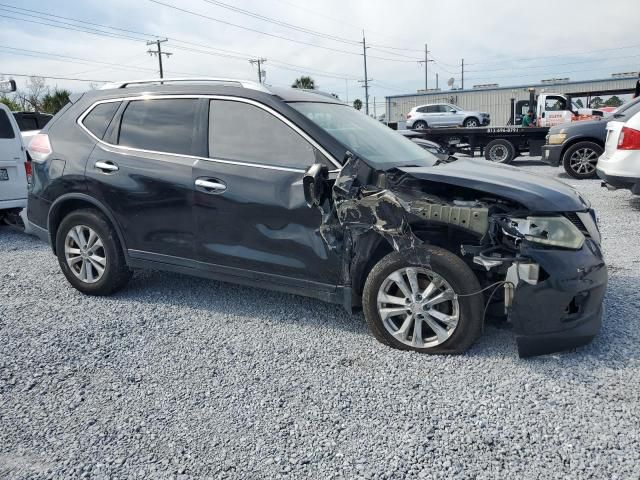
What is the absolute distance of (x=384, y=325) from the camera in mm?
3322

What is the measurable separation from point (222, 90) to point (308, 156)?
939 millimetres

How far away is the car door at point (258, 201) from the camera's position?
346 cm

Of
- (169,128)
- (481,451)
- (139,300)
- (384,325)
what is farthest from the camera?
(139,300)

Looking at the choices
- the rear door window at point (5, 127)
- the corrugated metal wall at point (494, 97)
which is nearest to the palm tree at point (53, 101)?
the corrugated metal wall at point (494, 97)

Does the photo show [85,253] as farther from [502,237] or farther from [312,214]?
[502,237]

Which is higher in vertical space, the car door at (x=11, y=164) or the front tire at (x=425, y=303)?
the car door at (x=11, y=164)

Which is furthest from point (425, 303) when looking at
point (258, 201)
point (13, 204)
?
point (13, 204)

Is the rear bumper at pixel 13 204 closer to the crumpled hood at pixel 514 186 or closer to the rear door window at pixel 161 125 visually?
the rear door window at pixel 161 125

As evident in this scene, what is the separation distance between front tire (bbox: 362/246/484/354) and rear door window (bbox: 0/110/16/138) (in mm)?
6377

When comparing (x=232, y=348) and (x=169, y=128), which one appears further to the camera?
(x=169, y=128)

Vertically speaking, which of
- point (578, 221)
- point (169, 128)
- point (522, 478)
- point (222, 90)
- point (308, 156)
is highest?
point (222, 90)

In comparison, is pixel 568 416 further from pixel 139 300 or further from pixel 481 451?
pixel 139 300

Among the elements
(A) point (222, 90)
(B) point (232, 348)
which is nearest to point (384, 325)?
(B) point (232, 348)

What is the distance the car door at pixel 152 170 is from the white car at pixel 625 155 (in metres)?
5.96
